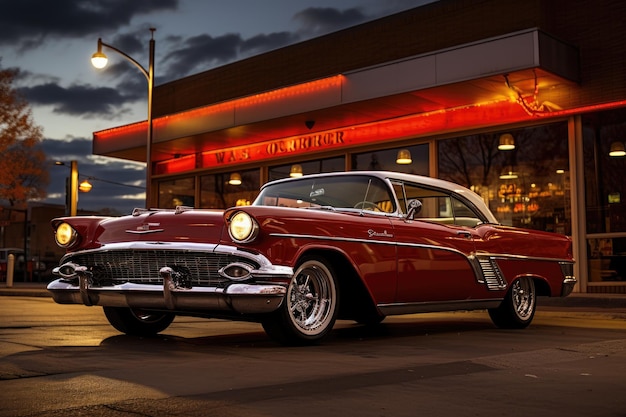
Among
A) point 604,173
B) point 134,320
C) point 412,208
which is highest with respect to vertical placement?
point 604,173

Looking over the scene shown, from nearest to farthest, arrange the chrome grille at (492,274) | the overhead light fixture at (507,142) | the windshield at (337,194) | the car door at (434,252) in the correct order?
the car door at (434,252)
the windshield at (337,194)
the chrome grille at (492,274)
the overhead light fixture at (507,142)

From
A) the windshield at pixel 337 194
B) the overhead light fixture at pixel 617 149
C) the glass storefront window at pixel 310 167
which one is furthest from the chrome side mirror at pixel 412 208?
the glass storefront window at pixel 310 167

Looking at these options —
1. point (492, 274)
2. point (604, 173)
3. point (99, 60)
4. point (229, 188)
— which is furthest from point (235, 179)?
point (492, 274)

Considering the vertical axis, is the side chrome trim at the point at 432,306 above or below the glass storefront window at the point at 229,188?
below

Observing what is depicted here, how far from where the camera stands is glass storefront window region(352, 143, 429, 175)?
18.7m

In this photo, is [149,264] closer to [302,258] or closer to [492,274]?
[302,258]

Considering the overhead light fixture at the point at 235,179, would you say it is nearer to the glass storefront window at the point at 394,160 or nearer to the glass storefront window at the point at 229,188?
the glass storefront window at the point at 229,188

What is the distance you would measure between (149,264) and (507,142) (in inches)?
475

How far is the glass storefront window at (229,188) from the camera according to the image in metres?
23.2

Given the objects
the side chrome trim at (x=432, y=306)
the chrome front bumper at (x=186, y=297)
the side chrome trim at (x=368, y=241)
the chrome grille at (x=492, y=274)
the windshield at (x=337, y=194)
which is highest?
the windshield at (x=337, y=194)

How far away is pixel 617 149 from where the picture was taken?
50.8 ft

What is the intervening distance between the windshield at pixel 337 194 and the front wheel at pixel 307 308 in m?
0.94

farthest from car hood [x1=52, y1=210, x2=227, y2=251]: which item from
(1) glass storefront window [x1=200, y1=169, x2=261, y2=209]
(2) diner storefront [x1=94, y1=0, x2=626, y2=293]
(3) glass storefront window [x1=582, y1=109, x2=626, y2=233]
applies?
(1) glass storefront window [x1=200, y1=169, x2=261, y2=209]

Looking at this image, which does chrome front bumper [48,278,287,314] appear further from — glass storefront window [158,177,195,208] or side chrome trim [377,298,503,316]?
glass storefront window [158,177,195,208]
